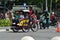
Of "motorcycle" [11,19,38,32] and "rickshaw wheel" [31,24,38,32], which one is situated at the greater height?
"motorcycle" [11,19,38,32]

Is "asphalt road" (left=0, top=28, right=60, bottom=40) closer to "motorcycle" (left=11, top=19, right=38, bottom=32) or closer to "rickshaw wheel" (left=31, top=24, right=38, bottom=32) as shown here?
"motorcycle" (left=11, top=19, right=38, bottom=32)

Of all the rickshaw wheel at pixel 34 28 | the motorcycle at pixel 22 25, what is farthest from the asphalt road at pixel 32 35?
the rickshaw wheel at pixel 34 28

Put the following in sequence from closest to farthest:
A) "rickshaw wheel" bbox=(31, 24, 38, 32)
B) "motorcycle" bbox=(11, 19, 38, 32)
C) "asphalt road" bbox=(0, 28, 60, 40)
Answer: "asphalt road" bbox=(0, 28, 60, 40) < "motorcycle" bbox=(11, 19, 38, 32) < "rickshaw wheel" bbox=(31, 24, 38, 32)

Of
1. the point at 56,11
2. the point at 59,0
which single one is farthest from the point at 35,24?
the point at 56,11

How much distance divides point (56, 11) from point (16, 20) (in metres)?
18.2

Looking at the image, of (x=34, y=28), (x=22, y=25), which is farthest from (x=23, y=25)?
(x=34, y=28)

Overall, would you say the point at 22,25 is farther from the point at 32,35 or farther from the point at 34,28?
the point at 32,35

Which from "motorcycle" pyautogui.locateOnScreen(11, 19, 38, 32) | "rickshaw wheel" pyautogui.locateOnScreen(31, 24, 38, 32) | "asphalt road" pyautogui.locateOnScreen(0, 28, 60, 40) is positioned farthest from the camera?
"rickshaw wheel" pyautogui.locateOnScreen(31, 24, 38, 32)

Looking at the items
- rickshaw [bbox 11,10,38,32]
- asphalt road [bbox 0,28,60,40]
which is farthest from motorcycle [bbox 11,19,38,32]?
asphalt road [bbox 0,28,60,40]

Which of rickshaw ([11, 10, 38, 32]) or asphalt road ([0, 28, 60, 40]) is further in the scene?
rickshaw ([11, 10, 38, 32])

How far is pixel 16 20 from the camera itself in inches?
860

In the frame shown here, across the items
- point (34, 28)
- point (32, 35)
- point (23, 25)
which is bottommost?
point (34, 28)

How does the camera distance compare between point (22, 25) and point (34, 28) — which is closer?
point (22, 25)

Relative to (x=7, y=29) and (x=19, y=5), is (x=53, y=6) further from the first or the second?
(x=7, y=29)
